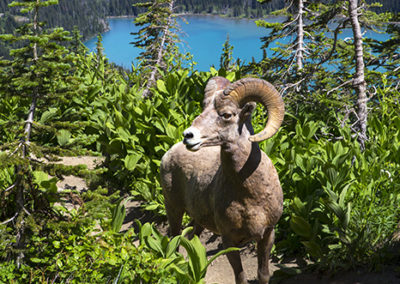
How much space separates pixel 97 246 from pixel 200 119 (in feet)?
5.33

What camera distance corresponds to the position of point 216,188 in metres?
3.92

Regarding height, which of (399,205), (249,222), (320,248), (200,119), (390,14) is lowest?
(320,248)

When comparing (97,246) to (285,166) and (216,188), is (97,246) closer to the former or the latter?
(216,188)

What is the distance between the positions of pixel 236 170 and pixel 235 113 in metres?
0.52

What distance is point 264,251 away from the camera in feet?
13.3

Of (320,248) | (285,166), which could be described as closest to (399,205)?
(320,248)

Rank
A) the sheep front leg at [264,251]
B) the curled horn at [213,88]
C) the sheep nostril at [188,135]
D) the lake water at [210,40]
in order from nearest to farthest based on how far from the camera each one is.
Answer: the sheep nostril at [188,135]
the curled horn at [213,88]
the sheep front leg at [264,251]
the lake water at [210,40]

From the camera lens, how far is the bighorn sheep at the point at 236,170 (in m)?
3.43

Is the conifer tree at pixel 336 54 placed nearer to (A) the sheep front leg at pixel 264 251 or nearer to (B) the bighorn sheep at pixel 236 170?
(A) the sheep front leg at pixel 264 251

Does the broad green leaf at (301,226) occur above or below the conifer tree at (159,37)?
below

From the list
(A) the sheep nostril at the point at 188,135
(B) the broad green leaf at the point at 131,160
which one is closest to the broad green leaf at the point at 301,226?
(A) the sheep nostril at the point at 188,135

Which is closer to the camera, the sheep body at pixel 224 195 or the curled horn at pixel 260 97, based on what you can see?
the curled horn at pixel 260 97

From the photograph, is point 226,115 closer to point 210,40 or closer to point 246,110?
point 246,110

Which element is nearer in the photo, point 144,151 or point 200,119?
point 200,119
